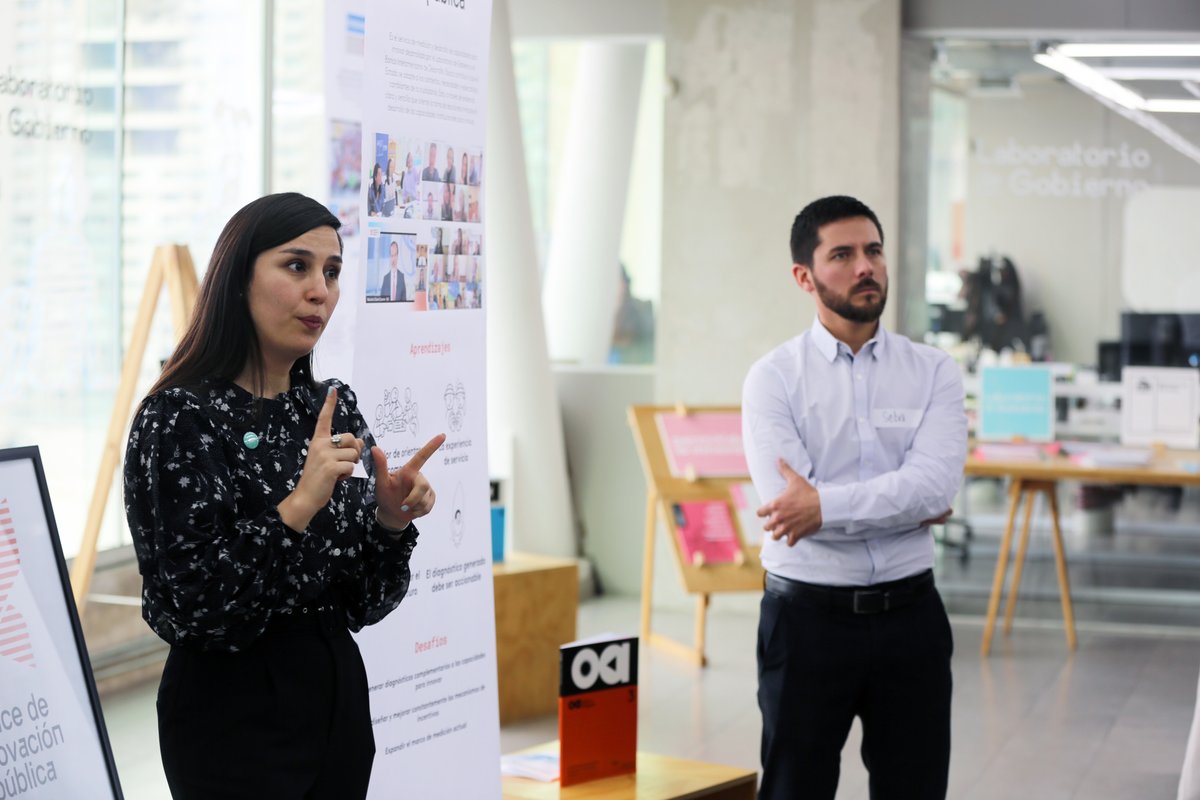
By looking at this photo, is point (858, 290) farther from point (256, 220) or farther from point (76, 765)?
point (76, 765)

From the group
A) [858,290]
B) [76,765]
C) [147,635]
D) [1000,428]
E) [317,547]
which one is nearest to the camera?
[317,547]

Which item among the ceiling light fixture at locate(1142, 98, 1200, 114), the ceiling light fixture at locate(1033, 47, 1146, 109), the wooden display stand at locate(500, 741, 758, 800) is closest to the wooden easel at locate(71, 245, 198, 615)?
the wooden display stand at locate(500, 741, 758, 800)

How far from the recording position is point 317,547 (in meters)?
2.20

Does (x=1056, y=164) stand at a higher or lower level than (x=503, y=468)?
higher

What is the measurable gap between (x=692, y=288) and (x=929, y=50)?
1790 millimetres

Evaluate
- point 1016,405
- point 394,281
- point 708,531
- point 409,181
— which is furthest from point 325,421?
point 1016,405

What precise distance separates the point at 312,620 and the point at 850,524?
128 centimetres

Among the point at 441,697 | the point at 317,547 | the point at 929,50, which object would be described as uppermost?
the point at 929,50

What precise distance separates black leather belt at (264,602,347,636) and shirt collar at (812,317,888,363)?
4.51 ft

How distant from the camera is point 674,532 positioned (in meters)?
6.57

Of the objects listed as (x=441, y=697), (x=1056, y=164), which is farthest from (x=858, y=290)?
(x=1056, y=164)

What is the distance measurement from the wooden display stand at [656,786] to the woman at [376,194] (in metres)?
1.48

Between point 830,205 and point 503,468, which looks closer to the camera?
point 830,205

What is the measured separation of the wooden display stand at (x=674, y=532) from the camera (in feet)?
21.2
